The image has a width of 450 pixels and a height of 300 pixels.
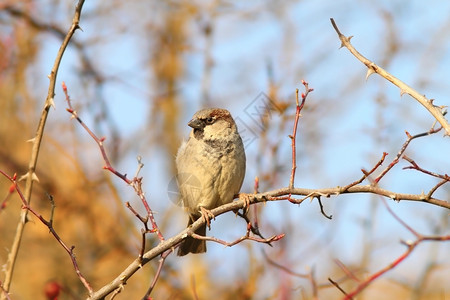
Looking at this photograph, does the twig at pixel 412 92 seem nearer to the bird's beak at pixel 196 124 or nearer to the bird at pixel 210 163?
the bird at pixel 210 163

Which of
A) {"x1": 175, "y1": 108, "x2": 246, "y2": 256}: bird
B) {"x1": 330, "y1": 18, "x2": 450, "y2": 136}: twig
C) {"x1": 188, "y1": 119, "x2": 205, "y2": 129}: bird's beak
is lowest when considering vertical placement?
{"x1": 330, "y1": 18, "x2": 450, "y2": 136}: twig

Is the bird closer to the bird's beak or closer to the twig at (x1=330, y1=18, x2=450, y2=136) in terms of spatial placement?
the bird's beak

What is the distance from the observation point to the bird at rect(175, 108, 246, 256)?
397 cm

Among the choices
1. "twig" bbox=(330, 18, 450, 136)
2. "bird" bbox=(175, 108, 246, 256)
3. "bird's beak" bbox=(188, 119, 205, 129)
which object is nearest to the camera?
"twig" bbox=(330, 18, 450, 136)

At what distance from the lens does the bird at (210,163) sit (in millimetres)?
3969

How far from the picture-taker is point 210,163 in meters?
3.96

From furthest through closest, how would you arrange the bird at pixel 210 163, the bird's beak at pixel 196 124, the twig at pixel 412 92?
the bird's beak at pixel 196 124 → the bird at pixel 210 163 → the twig at pixel 412 92

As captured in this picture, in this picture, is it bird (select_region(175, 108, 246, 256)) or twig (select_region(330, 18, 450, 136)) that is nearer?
twig (select_region(330, 18, 450, 136))

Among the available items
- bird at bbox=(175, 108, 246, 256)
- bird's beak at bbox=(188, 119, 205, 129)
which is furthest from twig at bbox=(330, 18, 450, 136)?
bird's beak at bbox=(188, 119, 205, 129)

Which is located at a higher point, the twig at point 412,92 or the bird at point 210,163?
the bird at point 210,163

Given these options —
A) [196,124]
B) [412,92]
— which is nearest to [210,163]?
[196,124]

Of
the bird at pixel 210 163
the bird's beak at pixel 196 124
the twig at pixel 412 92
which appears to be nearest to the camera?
the twig at pixel 412 92

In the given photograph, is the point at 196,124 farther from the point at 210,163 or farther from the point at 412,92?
the point at 412,92

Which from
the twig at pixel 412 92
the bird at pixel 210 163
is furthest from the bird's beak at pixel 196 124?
the twig at pixel 412 92
